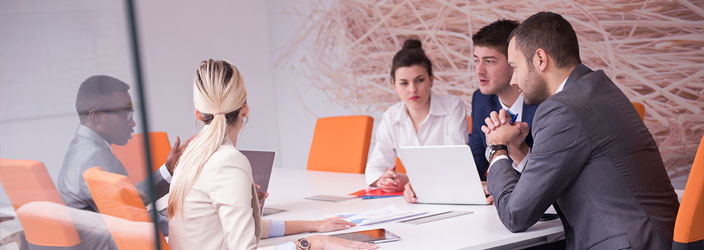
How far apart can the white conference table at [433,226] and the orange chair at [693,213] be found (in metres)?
0.36

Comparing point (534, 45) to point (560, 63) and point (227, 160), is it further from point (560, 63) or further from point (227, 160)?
point (227, 160)

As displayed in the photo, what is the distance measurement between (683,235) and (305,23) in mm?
5617

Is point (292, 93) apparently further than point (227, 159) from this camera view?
Yes

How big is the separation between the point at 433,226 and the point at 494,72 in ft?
3.54

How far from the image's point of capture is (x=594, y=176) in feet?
5.49

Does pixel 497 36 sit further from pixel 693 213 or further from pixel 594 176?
pixel 693 213

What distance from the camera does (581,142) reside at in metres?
1.66

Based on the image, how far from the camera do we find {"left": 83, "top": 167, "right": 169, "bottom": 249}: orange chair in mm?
602

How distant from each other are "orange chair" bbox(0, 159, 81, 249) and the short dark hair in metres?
0.09

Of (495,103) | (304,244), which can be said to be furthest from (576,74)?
(495,103)

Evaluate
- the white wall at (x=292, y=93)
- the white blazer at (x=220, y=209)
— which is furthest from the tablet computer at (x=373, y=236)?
the white wall at (x=292, y=93)

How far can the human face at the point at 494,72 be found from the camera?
108 inches

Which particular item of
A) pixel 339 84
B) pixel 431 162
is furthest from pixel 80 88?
pixel 339 84

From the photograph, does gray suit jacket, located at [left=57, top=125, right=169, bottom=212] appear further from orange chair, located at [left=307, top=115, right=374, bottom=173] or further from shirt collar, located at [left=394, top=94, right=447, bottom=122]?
orange chair, located at [left=307, top=115, right=374, bottom=173]
